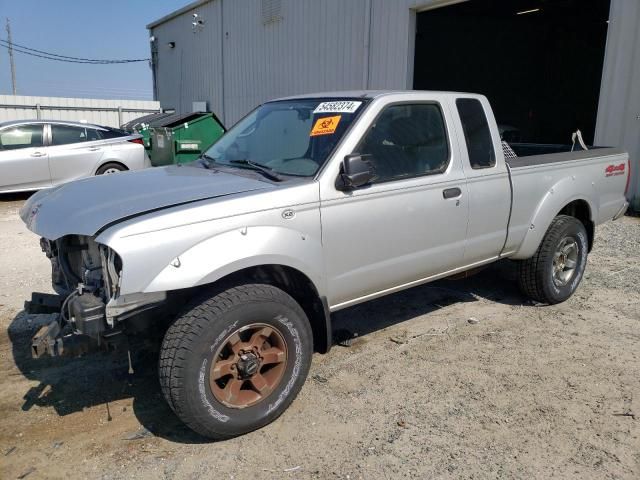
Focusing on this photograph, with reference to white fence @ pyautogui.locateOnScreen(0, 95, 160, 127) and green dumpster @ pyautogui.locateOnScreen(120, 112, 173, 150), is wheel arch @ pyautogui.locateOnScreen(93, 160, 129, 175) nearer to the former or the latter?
green dumpster @ pyautogui.locateOnScreen(120, 112, 173, 150)

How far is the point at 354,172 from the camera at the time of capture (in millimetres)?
3285

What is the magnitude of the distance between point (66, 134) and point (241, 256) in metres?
9.78

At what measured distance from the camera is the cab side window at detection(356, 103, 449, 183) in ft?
12.1

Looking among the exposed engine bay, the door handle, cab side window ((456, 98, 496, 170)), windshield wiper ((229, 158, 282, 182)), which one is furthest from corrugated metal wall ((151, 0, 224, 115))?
the exposed engine bay

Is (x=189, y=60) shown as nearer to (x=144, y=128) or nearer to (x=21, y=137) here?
(x=144, y=128)

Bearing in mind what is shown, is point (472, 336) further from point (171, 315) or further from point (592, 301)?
point (171, 315)

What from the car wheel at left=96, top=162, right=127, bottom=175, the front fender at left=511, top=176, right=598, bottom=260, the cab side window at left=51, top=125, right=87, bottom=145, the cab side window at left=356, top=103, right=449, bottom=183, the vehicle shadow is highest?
the cab side window at left=356, top=103, right=449, bottom=183

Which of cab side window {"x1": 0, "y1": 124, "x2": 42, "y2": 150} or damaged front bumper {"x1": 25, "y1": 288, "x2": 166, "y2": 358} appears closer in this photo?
damaged front bumper {"x1": 25, "y1": 288, "x2": 166, "y2": 358}

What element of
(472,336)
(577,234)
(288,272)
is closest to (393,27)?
(577,234)

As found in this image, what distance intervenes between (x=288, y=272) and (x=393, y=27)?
10.8 metres

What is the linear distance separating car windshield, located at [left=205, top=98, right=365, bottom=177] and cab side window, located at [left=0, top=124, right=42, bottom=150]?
8.07m

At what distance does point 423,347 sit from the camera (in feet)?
14.2

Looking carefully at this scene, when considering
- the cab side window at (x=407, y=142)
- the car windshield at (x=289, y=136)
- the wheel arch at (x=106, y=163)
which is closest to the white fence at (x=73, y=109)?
the wheel arch at (x=106, y=163)

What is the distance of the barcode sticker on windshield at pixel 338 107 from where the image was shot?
373cm
